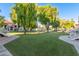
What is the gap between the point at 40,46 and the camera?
13.2 ft

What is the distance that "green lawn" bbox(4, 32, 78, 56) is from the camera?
394 cm

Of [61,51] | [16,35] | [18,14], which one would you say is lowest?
[61,51]

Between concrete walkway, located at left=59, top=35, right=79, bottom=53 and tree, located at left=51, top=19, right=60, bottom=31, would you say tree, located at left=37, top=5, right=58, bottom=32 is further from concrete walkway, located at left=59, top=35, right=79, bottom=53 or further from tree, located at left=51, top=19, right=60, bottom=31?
concrete walkway, located at left=59, top=35, right=79, bottom=53

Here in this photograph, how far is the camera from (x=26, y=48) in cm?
399

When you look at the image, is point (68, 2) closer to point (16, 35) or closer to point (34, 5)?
point (34, 5)

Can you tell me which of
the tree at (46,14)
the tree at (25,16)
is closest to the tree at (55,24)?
the tree at (46,14)

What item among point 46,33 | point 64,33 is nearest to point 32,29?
point 46,33

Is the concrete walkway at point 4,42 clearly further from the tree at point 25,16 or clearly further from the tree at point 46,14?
the tree at point 46,14

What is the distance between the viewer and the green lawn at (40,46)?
3939mm

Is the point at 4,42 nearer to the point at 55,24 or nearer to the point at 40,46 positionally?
the point at 40,46

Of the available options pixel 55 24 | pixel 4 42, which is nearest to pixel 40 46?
pixel 55 24

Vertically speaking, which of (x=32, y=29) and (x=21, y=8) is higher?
(x=21, y=8)

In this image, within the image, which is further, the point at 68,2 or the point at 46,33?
the point at 46,33

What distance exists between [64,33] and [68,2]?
57 centimetres
